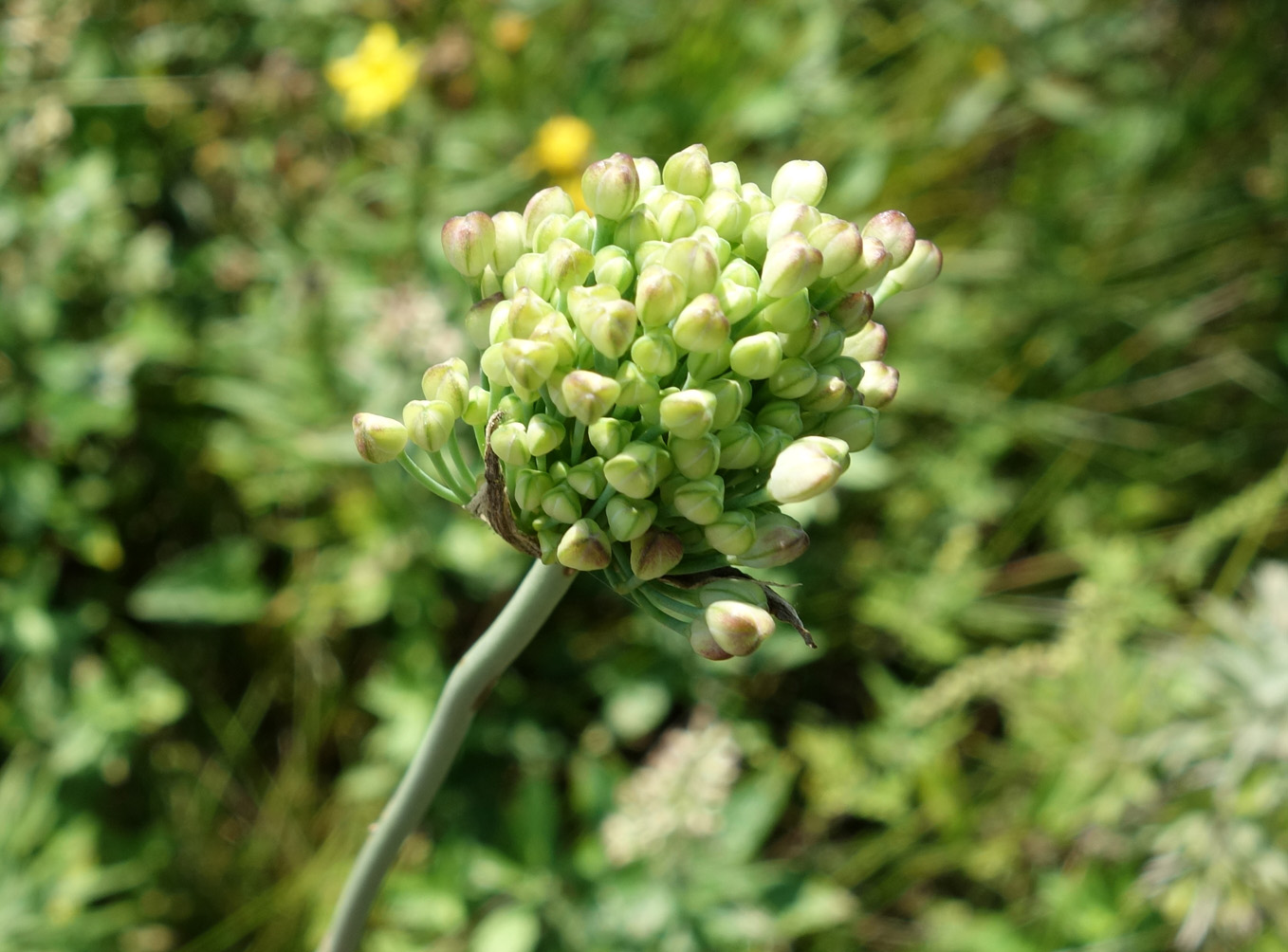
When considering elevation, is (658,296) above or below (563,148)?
above

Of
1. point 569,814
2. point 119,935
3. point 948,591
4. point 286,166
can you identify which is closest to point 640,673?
point 569,814

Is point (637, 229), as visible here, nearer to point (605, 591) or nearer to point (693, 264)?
point (693, 264)

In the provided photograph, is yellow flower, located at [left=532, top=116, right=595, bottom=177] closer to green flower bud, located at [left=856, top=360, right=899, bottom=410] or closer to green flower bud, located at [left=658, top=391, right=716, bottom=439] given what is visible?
green flower bud, located at [left=856, top=360, right=899, bottom=410]

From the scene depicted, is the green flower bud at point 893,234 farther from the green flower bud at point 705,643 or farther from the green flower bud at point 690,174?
the green flower bud at point 705,643

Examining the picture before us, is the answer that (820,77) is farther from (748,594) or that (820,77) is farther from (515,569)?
(748,594)

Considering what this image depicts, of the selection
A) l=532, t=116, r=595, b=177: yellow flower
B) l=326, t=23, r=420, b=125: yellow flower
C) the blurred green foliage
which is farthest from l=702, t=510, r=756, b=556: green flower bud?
l=326, t=23, r=420, b=125: yellow flower

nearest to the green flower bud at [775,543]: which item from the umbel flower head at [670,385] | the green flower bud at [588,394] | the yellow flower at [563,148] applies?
the umbel flower head at [670,385]

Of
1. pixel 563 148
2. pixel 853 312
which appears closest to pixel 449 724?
pixel 853 312
